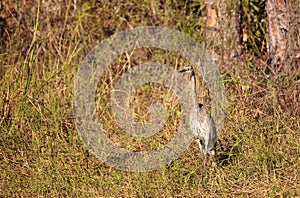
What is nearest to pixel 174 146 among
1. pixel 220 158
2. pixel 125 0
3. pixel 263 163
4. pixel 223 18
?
pixel 220 158

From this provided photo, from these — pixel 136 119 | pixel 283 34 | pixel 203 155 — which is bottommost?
pixel 136 119

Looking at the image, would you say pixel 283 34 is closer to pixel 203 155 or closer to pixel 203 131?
pixel 203 131

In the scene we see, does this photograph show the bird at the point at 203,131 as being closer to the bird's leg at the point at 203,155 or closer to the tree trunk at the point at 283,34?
the bird's leg at the point at 203,155

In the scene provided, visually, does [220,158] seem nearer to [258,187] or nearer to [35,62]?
[258,187]

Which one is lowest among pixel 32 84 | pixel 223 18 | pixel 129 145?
pixel 129 145

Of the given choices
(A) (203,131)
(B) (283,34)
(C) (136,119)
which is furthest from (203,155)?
(B) (283,34)

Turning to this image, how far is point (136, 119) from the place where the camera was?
6.16 m

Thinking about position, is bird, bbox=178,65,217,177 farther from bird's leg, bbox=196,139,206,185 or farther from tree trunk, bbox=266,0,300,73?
tree trunk, bbox=266,0,300,73

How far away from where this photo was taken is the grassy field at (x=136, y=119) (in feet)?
15.1

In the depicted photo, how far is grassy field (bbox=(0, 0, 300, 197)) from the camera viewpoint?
4.61 meters

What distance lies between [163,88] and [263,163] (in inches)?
79.5

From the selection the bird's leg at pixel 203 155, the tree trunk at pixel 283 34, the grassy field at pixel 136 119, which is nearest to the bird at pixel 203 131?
the bird's leg at pixel 203 155

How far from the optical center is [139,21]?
24.6 ft

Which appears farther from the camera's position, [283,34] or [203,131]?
[283,34]
